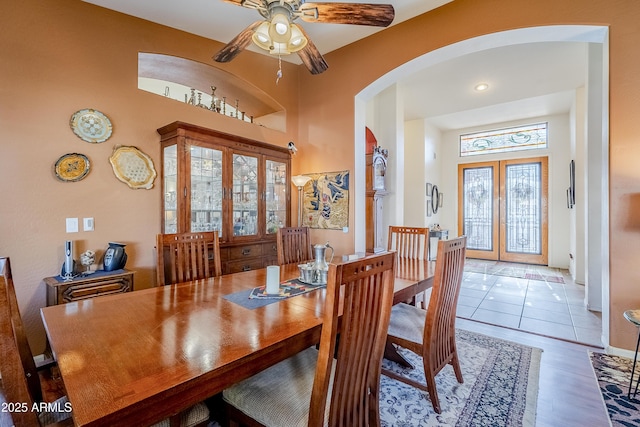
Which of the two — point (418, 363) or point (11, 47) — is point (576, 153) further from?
point (11, 47)

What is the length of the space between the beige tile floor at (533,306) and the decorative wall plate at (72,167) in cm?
415

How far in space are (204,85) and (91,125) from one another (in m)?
1.62

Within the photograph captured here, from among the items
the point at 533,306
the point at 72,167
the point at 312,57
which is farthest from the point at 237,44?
the point at 533,306

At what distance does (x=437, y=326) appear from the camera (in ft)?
5.92

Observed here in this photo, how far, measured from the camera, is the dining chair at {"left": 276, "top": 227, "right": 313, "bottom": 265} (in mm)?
2781

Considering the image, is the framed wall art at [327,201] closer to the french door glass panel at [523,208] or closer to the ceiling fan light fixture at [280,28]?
the ceiling fan light fixture at [280,28]

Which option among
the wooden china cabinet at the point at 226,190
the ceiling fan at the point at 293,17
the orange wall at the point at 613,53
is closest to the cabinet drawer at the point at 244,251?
the wooden china cabinet at the point at 226,190

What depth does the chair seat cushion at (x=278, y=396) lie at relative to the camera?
1.15m

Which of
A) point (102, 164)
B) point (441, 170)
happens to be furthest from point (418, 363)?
point (441, 170)

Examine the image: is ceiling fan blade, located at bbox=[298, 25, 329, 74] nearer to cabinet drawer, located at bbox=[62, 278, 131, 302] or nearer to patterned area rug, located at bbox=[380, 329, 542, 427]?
cabinet drawer, located at bbox=[62, 278, 131, 302]

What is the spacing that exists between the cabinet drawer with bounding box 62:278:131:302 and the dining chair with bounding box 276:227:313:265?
1347 millimetres

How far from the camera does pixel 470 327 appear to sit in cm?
Result: 310

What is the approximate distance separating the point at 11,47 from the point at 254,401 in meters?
3.15

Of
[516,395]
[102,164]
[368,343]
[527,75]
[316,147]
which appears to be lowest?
[516,395]
